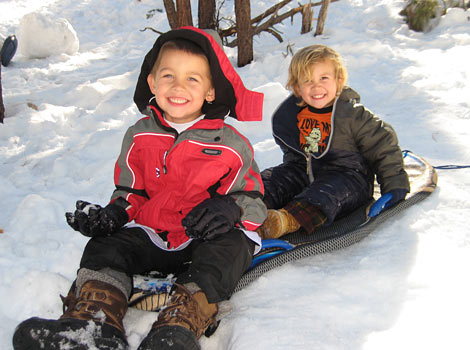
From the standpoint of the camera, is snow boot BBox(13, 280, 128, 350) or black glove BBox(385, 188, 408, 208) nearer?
snow boot BBox(13, 280, 128, 350)

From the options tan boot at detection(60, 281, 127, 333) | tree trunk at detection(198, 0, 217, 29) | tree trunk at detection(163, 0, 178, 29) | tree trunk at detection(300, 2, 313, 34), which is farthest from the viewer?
tree trunk at detection(300, 2, 313, 34)

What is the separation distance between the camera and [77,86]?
17.3ft

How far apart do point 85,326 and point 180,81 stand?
1.06m

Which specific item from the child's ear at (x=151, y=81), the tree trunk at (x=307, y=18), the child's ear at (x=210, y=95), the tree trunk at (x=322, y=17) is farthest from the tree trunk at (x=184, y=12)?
the child's ear at (x=210, y=95)

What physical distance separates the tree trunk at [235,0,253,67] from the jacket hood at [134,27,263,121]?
342cm

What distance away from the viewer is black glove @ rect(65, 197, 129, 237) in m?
1.72

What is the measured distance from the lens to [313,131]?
2439mm

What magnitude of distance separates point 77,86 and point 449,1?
6.05 meters

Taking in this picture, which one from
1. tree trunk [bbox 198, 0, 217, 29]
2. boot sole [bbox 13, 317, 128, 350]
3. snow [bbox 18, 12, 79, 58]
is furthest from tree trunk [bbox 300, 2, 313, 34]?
boot sole [bbox 13, 317, 128, 350]

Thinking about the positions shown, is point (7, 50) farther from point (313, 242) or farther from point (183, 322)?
point (183, 322)

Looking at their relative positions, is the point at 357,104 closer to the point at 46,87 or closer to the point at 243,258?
the point at 243,258

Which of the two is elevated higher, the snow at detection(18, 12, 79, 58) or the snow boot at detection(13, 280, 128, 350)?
the snow boot at detection(13, 280, 128, 350)

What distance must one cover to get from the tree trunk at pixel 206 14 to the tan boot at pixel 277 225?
383 centimetres

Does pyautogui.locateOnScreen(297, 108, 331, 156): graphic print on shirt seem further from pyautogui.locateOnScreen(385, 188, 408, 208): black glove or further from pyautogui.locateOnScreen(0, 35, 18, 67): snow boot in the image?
pyautogui.locateOnScreen(0, 35, 18, 67): snow boot
